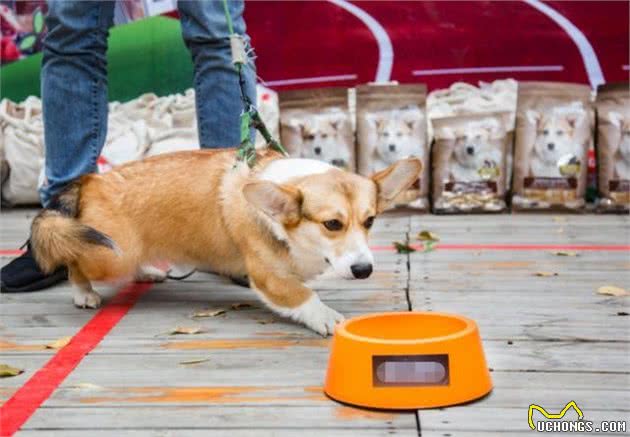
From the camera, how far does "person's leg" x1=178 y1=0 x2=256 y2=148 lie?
9.26 ft

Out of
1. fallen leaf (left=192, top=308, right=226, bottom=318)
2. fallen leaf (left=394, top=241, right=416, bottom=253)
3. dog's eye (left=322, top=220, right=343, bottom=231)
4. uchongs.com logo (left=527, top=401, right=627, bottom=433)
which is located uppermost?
dog's eye (left=322, top=220, right=343, bottom=231)

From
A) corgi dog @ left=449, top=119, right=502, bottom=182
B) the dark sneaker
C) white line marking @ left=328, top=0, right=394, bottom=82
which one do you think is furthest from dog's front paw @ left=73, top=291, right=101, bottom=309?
white line marking @ left=328, top=0, right=394, bottom=82

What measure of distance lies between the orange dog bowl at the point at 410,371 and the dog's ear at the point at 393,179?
24.2 inches

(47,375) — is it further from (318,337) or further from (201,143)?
(201,143)

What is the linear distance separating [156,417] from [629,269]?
161 cm

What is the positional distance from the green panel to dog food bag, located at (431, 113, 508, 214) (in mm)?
1140

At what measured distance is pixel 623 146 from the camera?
397 centimetres

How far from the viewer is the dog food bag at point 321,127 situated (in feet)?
13.4

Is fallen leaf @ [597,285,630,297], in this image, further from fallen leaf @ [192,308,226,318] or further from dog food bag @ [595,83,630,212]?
dog food bag @ [595,83,630,212]

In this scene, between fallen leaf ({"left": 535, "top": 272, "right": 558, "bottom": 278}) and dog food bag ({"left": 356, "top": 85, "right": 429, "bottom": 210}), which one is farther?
dog food bag ({"left": 356, "top": 85, "right": 429, "bottom": 210})

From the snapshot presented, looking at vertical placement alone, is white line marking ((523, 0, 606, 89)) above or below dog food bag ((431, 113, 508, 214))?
above

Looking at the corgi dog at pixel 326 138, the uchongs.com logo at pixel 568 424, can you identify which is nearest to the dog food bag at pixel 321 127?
the corgi dog at pixel 326 138

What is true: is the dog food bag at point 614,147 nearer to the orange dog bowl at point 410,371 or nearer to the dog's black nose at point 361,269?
the dog's black nose at point 361,269

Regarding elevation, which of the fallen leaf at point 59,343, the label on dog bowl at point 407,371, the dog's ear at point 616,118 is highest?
the dog's ear at point 616,118
